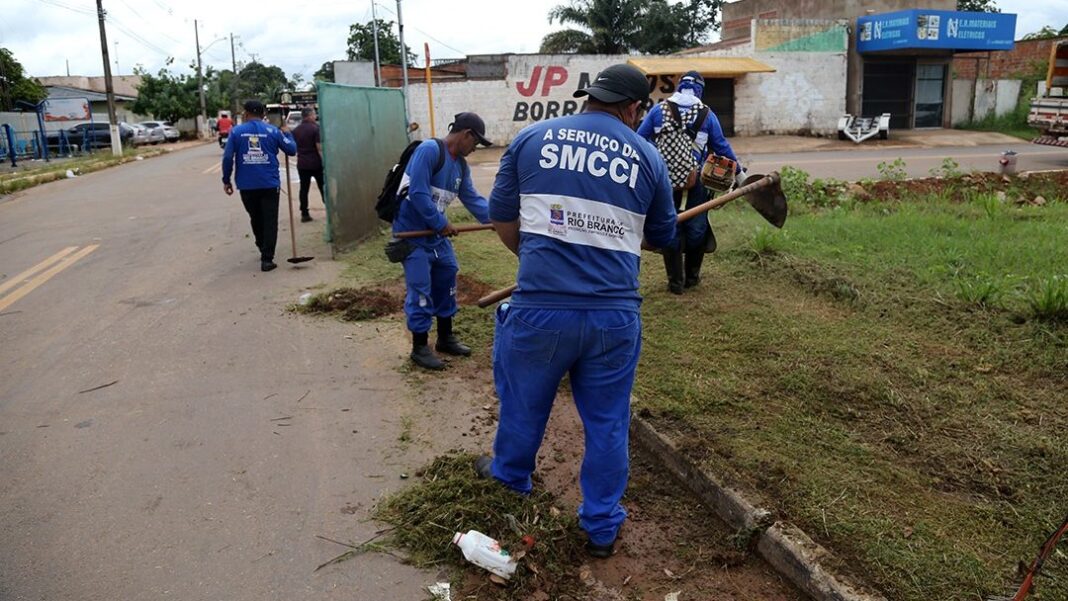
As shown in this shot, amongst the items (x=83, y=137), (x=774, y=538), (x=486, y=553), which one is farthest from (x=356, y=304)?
(x=83, y=137)

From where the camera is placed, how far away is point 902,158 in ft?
66.3

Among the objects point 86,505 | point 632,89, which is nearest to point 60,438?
point 86,505

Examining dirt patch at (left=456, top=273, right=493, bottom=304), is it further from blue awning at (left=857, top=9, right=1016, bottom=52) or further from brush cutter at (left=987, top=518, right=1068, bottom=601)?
blue awning at (left=857, top=9, right=1016, bottom=52)

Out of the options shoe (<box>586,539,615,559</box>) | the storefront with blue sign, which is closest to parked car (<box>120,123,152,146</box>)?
the storefront with blue sign

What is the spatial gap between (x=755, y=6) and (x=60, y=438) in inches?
1467

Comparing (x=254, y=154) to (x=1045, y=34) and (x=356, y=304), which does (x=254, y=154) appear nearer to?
(x=356, y=304)

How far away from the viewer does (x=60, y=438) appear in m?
4.67

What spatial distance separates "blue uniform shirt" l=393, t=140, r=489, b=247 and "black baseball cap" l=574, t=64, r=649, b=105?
208 cm

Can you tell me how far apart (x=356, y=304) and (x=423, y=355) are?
1778 millimetres

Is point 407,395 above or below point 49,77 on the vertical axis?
below

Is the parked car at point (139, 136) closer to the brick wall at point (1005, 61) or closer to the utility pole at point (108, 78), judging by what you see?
the utility pole at point (108, 78)

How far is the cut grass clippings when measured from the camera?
10.7 feet

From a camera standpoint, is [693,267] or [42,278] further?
[42,278]

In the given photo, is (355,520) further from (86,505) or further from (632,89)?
(632,89)
